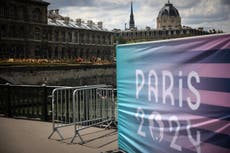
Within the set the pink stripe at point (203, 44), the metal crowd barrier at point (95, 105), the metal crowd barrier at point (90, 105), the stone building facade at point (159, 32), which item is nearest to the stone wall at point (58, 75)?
the metal crowd barrier at point (90, 105)

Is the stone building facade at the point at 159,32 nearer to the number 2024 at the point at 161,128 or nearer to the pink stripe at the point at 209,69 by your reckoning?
the number 2024 at the point at 161,128

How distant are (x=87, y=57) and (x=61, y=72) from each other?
2813 cm

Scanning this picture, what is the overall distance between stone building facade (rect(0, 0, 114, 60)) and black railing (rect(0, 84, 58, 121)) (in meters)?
21.9

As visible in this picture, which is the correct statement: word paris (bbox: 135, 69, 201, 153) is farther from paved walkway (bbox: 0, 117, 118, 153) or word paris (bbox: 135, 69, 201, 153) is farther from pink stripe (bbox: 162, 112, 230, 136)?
paved walkway (bbox: 0, 117, 118, 153)

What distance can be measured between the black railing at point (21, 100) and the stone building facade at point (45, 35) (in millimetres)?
21898

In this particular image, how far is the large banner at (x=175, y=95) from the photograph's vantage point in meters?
3.43

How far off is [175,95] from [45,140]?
2.93 metres

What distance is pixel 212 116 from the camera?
138 inches

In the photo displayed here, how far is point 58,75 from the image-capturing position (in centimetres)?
3616

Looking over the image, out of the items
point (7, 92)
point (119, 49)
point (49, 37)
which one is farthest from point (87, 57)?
point (119, 49)

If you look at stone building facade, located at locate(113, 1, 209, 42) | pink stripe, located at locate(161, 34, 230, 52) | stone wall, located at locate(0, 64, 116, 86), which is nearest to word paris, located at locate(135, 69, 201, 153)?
pink stripe, located at locate(161, 34, 230, 52)

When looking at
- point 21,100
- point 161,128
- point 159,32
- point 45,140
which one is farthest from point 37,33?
point 161,128

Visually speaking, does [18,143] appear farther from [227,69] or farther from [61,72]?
[61,72]

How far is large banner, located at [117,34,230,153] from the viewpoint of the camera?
11.2 ft
